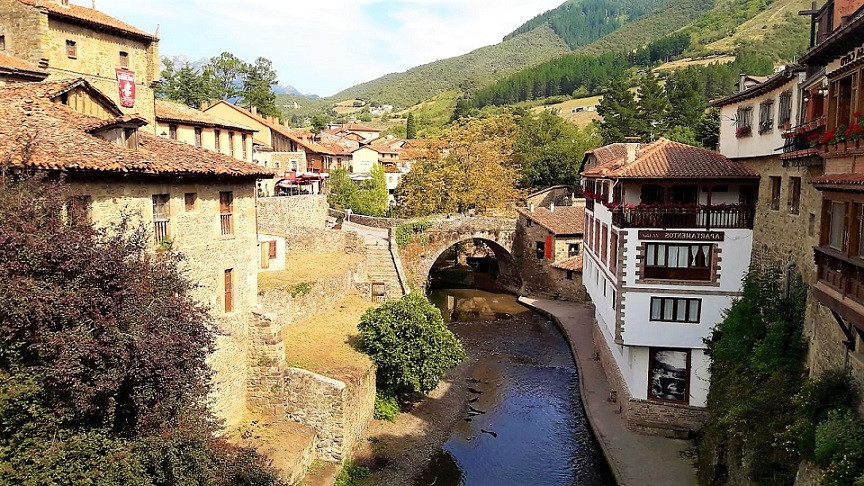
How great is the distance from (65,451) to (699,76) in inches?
3753

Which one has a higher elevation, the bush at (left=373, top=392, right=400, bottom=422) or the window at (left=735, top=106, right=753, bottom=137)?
the window at (left=735, top=106, right=753, bottom=137)

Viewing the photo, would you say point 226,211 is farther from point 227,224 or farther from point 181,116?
point 181,116

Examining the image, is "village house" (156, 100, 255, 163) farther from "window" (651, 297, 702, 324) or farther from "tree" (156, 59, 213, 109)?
"tree" (156, 59, 213, 109)

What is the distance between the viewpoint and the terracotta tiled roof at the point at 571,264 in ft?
150

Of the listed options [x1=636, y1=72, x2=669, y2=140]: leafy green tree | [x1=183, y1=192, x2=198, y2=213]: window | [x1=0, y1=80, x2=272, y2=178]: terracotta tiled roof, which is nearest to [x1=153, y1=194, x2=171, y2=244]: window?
[x1=183, y1=192, x2=198, y2=213]: window

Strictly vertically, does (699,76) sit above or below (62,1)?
above

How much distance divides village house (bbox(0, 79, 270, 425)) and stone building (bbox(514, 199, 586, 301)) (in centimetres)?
3071

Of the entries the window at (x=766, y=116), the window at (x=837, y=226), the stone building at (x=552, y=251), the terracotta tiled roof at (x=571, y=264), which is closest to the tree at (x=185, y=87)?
the stone building at (x=552, y=251)

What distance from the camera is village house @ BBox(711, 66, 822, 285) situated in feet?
57.5

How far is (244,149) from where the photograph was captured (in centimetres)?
4234

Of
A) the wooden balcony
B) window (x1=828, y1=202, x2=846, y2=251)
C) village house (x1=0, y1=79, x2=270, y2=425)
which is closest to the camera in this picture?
the wooden balcony

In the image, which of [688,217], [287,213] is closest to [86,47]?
[287,213]

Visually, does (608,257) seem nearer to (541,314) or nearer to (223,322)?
(223,322)

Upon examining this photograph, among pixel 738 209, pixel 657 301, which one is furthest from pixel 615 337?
pixel 738 209
